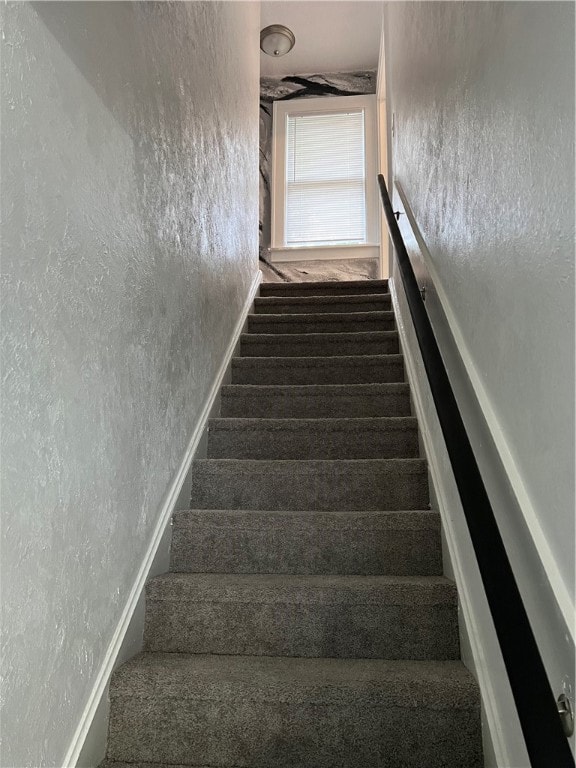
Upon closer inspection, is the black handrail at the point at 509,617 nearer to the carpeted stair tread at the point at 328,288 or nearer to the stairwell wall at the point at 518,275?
the stairwell wall at the point at 518,275

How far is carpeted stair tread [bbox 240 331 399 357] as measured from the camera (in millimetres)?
3117

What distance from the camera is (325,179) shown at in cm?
577

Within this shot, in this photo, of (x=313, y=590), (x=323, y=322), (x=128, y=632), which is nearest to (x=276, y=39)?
(x=323, y=322)

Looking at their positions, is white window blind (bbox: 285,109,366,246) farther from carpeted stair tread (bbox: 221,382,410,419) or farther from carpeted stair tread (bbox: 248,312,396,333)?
carpeted stair tread (bbox: 221,382,410,419)

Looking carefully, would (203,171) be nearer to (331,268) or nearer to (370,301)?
(370,301)

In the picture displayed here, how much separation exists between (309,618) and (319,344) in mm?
1871

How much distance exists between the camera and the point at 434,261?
1.87 m

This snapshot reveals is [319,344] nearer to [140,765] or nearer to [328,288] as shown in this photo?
[328,288]

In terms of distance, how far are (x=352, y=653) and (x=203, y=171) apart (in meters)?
2.03

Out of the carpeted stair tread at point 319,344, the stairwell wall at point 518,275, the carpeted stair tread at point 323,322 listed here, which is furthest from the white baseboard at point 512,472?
the carpeted stair tread at point 323,322

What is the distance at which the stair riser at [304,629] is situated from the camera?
1.50 meters

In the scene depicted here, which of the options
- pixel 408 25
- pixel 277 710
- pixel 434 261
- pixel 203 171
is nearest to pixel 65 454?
pixel 277 710

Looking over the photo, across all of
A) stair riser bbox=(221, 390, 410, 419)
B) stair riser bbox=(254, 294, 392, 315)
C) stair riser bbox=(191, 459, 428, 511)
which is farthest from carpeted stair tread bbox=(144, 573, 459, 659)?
stair riser bbox=(254, 294, 392, 315)

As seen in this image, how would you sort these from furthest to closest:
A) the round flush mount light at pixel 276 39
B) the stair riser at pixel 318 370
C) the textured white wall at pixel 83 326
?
1. the round flush mount light at pixel 276 39
2. the stair riser at pixel 318 370
3. the textured white wall at pixel 83 326
